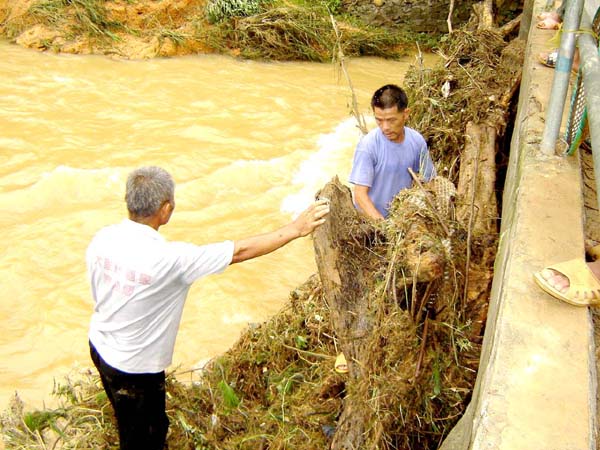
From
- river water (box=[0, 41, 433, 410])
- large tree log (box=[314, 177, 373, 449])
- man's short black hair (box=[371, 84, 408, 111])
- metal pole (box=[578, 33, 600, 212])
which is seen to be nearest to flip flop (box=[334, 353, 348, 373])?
large tree log (box=[314, 177, 373, 449])

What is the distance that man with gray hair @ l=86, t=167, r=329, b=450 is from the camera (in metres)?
2.68

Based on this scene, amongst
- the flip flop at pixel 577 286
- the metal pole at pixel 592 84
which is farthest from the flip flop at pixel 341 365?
the metal pole at pixel 592 84

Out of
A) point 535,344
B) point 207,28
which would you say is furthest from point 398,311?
point 207,28

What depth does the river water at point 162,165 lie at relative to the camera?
17.2 feet

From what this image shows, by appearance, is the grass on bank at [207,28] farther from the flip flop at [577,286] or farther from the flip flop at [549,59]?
the flip flop at [577,286]

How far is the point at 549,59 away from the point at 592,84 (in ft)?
6.90

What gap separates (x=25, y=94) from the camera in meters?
9.00

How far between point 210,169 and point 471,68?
3.49m

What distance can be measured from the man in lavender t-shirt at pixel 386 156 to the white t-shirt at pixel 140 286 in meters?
1.53

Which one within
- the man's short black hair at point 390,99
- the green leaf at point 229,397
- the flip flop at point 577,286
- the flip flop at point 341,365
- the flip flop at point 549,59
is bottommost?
the green leaf at point 229,397

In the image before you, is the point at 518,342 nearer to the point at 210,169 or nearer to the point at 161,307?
the point at 161,307

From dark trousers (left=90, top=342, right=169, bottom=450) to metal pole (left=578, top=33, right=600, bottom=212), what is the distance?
2180 mm

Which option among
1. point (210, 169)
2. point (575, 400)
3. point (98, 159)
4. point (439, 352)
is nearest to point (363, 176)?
point (439, 352)

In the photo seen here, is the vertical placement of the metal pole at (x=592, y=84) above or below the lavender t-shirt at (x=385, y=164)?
above
